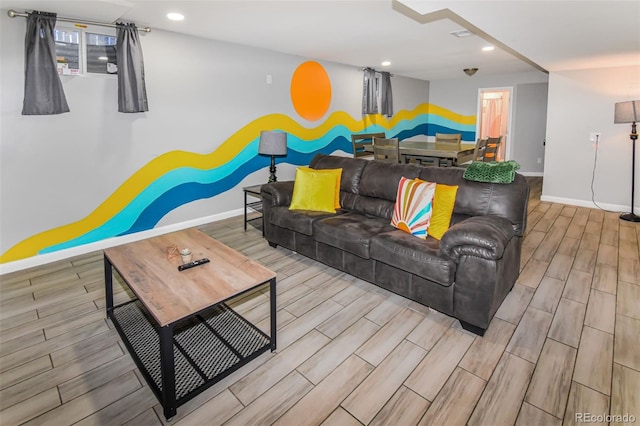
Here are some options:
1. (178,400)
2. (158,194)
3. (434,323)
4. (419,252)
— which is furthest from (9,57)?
(434,323)

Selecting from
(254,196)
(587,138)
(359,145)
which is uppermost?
(587,138)

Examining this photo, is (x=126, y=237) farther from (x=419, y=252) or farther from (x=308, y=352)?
(x=419, y=252)

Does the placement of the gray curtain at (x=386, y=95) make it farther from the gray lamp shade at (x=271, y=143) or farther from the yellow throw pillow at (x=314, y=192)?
the yellow throw pillow at (x=314, y=192)

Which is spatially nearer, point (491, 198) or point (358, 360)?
point (358, 360)

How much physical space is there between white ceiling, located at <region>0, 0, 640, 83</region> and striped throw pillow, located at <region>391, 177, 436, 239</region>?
124cm

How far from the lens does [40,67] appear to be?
3.11 m

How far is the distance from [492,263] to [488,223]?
0.36 m

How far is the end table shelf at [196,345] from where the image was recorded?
190cm

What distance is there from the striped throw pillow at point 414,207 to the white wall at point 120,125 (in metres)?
2.66

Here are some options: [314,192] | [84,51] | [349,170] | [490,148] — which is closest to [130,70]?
[84,51]

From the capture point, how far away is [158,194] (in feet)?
13.8

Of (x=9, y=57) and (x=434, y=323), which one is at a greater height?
(x=9, y=57)

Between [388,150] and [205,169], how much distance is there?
2.44 meters

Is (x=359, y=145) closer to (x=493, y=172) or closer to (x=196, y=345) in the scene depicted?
(x=493, y=172)
